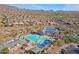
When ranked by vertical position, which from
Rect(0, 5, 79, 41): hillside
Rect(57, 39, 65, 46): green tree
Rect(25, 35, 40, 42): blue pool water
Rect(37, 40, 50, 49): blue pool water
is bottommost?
Rect(37, 40, 50, 49): blue pool water

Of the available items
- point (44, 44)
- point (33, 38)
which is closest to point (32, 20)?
point (33, 38)

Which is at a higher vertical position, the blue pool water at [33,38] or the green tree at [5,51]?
the blue pool water at [33,38]

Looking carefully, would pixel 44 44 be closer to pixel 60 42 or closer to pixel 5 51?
pixel 60 42

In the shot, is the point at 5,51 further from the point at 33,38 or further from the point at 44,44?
the point at 44,44

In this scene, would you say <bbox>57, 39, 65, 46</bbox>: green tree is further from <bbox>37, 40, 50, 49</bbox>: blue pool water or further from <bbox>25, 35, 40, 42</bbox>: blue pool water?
<bbox>25, 35, 40, 42</bbox>: blue pool water

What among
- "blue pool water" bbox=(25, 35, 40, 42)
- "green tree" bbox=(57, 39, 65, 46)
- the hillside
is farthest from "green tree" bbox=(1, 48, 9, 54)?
"green tree" bbox=(57, 39, 65, 46)

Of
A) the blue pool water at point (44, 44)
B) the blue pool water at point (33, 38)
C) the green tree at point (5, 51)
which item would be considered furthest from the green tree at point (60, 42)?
the green tree at point (5, 51)

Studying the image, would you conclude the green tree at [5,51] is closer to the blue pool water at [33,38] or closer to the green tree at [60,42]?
the blue pool water at [33,38]

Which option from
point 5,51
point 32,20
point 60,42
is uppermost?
point 32,20

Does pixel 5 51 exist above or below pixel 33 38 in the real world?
below

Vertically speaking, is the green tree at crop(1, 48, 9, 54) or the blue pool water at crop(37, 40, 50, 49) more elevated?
the blue pool water at crop(37, 40, 50, 49)
